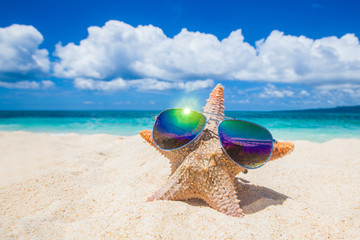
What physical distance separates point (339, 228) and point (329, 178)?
2156mm

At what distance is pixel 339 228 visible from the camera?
206 centimetres

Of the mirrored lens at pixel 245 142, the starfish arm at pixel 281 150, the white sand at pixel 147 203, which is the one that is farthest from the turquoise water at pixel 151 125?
the white sand at pixel 147 203

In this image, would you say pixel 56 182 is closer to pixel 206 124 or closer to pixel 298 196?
pixel 206 124

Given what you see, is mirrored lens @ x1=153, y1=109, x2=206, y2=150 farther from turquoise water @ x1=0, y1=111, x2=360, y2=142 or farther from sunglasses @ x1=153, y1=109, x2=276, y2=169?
turquoise water @ x1=0, y1=111, x2=360, y2=142

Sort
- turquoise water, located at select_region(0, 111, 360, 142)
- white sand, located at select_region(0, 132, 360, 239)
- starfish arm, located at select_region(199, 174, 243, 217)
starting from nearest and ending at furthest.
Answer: white sand, located at select_region(0, 132, 360, 239)
starfish arm, located at select_region(199, 174, 243, 217)
turquoise water, located at select_region(0, 111, 360, 142)

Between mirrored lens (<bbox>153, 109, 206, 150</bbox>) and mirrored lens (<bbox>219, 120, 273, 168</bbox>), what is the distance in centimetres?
30

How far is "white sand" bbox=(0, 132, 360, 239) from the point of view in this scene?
1.91m

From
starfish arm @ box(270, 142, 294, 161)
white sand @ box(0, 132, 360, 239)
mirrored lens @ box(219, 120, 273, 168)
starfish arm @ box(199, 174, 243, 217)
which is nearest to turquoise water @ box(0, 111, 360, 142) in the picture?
mirrored lens @ box(219, 120, 273, 168)

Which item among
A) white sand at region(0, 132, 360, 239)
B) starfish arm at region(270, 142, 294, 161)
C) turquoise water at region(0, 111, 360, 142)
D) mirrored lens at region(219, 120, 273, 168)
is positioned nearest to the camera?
white sand at region(0, 132, 360, 239)

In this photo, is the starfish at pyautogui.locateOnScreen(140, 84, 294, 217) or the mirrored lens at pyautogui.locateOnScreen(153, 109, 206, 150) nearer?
the starfish at pyautogui.locateOnScreen(140, 84, 294, 217)

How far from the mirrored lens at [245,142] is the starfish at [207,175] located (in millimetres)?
97

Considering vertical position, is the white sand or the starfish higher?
the starfish

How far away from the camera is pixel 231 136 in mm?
2354

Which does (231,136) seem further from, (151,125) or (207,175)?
(151,125)
